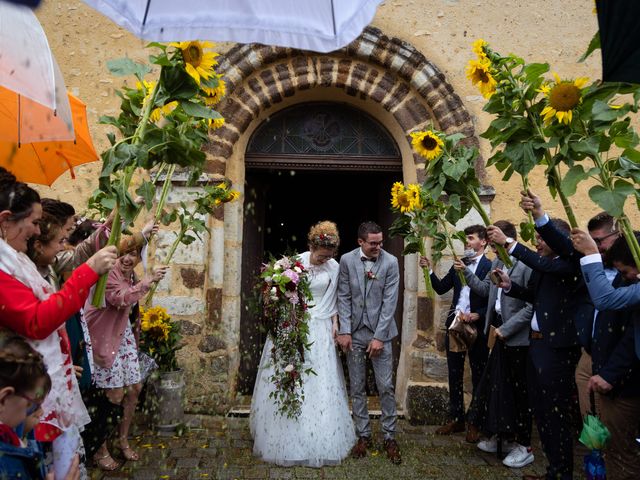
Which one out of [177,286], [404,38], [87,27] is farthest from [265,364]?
[87,27]

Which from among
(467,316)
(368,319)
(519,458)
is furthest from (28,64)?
(519,458)

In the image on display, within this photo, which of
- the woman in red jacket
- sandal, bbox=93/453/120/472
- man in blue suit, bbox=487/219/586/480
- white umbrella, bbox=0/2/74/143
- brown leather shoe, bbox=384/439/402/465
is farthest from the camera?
brown leather shoe, bbox=384/439/402/465

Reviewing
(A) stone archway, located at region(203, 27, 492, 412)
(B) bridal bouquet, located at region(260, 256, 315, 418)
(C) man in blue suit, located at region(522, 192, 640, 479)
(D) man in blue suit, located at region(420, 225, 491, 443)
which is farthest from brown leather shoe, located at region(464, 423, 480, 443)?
(C) man in blue suit, located at region(522, 192, 640, 479)

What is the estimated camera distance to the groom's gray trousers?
489 centimetres

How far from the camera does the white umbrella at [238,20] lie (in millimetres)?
2320

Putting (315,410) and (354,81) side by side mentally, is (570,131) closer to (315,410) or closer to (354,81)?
(315,410)

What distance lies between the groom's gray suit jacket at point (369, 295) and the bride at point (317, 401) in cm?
12

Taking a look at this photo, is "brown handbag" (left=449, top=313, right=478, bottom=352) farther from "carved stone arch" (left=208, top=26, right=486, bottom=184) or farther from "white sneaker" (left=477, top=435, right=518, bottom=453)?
"carved stone arch" (left=208, top=26, right=486, bottom=184)

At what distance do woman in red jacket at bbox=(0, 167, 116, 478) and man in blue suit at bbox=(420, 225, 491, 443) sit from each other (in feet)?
10.6

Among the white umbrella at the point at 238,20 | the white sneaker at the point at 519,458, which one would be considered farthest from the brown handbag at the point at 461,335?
the white umbrella at the point at 238,20

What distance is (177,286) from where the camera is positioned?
5.95 metres

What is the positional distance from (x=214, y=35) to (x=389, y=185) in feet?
15.6

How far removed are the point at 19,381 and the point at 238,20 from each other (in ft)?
5.32

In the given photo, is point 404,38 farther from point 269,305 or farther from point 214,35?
point 214,35
